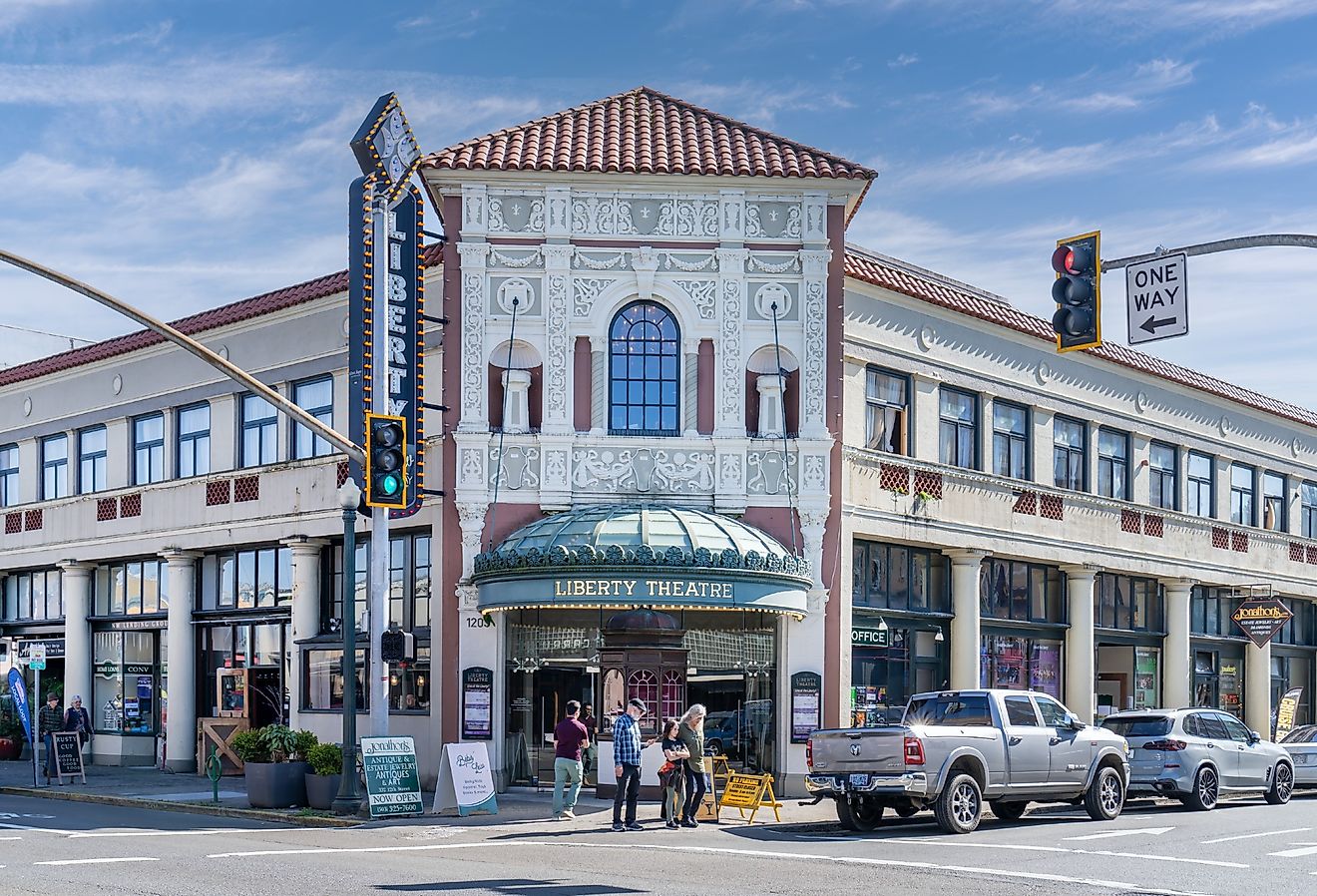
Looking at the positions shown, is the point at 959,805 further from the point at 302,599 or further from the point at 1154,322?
the point at 302,599

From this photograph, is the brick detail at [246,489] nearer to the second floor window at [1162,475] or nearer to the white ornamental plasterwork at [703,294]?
the white ornamental plasterwork at [703,294]

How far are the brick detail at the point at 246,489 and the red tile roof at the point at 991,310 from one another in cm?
1216

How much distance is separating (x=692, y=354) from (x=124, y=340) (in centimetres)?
1465

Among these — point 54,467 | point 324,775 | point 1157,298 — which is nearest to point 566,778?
point 324,775

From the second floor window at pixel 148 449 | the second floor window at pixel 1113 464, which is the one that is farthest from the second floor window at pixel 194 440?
the second floor window at pixel 1113 464

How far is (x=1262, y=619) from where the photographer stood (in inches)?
1411

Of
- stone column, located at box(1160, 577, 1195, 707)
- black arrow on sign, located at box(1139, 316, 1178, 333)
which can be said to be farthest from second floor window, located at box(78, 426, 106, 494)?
black arrow on sign, located at box(1139, 316, 1178, 333)

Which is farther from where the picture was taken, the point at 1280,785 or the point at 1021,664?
the point at 1021,664

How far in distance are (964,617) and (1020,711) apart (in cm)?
864

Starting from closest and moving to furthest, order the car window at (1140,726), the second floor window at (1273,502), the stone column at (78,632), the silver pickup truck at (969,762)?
the silver pickup truck at (969,762), the car window at (1140,726), the stone column at (78,632), the second floor window at (1273,502)

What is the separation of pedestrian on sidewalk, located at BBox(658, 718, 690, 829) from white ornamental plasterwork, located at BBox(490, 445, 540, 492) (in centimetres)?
600

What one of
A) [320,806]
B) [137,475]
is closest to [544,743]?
[320,806]

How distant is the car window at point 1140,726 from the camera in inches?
982

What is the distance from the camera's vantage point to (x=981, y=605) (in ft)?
105
